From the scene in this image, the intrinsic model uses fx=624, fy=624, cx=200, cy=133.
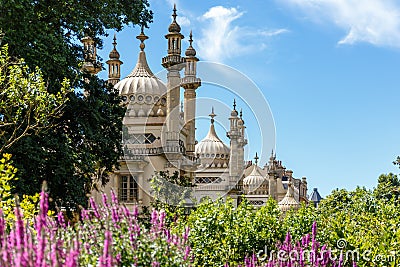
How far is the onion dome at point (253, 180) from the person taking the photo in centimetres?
7829

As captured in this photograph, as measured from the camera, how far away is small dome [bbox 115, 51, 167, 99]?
45281mm

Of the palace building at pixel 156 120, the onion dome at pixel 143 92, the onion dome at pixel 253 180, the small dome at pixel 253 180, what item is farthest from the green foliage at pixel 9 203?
the small dome at pixel 253 180

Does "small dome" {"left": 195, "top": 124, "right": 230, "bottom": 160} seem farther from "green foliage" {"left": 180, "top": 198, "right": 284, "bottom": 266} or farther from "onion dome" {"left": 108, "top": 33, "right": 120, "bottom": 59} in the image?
"green foliage" {"left": 180, "top": 198, "right": 284, "bottom": 266}

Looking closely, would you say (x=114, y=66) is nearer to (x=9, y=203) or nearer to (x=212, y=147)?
(x=212, y=147)

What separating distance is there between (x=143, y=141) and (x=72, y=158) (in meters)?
26.1

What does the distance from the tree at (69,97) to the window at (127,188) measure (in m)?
21.8

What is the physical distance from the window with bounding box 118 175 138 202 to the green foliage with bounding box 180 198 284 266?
98.0 ft

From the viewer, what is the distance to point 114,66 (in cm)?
4900

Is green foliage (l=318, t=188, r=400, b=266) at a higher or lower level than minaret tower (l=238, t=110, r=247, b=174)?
lower

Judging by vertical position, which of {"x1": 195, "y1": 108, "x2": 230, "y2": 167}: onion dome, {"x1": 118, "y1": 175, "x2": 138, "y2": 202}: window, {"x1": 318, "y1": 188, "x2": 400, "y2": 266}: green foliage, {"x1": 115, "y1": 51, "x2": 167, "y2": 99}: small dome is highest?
{"x1": 115, "y1": 51, "x2": 167, "y2": 99}: small dome

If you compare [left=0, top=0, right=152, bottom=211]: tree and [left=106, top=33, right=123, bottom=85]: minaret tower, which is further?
[left=106, top=33, right=123, bottom=85]: minaret tower

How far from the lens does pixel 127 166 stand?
43375 mm

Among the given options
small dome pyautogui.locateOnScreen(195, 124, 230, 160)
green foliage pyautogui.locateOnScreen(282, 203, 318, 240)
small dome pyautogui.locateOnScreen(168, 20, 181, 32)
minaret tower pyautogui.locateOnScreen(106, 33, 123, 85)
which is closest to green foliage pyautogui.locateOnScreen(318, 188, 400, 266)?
green foliage pyautogui.locateOnScreen(282, 203, 318, 240)

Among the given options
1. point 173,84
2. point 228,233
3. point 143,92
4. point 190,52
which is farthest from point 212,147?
point 228,233
